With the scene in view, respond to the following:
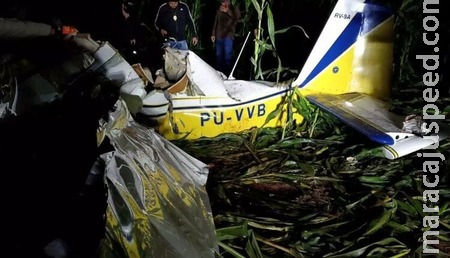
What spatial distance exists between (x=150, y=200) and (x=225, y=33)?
4.53 m

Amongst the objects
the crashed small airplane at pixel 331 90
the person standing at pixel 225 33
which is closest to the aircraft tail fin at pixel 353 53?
the crashed small airplane at pixel 331 90

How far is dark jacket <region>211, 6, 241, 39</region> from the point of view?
227 inches

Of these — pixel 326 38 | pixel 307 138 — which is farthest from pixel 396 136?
pixel 326 38

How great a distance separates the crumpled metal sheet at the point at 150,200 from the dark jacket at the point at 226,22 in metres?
4.06

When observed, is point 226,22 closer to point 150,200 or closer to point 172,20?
point 172,20

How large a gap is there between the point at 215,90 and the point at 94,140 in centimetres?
220

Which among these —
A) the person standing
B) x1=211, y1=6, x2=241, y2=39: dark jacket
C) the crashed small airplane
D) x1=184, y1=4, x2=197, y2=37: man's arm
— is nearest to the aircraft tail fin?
the crashed small airplane

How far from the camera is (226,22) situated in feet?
19.0

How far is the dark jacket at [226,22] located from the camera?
18.9 feet

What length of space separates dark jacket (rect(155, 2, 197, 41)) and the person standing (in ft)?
1.54

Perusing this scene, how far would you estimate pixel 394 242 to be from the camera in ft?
7.61

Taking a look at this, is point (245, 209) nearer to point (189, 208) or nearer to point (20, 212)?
point (189, 208)

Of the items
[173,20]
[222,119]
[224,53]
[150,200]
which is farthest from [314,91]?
[150,200]

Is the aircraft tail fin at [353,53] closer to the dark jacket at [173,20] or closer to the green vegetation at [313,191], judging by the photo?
the green vegetation at [313,191]
